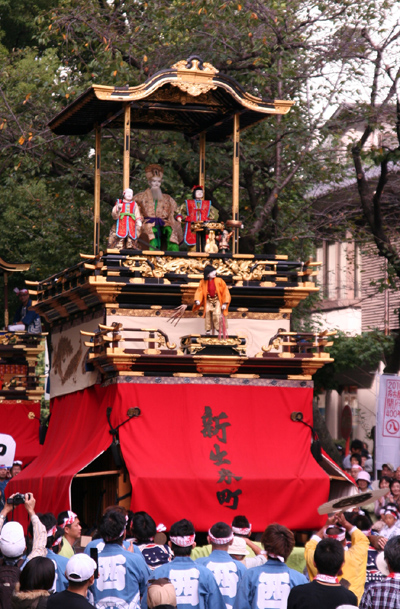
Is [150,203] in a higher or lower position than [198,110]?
lower

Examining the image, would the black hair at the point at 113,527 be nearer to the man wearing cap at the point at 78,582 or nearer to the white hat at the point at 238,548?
the white hat at the point at 238,548

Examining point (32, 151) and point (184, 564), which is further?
point (32, 151)

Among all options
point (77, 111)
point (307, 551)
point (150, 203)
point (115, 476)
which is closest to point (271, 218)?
point (150, 203)

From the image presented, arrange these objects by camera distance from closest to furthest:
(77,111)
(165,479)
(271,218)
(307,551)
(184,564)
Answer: (184,564), (307,551), (165,479), (77,111), (271,218)

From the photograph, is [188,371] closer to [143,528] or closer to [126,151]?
[126,151]

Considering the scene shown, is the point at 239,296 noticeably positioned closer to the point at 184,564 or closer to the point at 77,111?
the point at 77,111

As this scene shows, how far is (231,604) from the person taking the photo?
820cm

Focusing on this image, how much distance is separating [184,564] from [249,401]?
263 inches

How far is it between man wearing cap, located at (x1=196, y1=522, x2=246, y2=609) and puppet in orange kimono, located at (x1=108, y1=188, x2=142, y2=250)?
24.4ft

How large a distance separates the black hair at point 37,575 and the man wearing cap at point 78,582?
0.33 ft

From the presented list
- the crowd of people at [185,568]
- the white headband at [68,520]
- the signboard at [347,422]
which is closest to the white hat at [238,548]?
the crowd of people at [185,568]

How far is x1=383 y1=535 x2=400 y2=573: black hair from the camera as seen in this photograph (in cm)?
629

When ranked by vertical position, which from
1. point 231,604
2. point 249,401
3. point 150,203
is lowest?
point 231,604

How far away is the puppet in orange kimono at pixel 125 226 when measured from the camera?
595 inches
